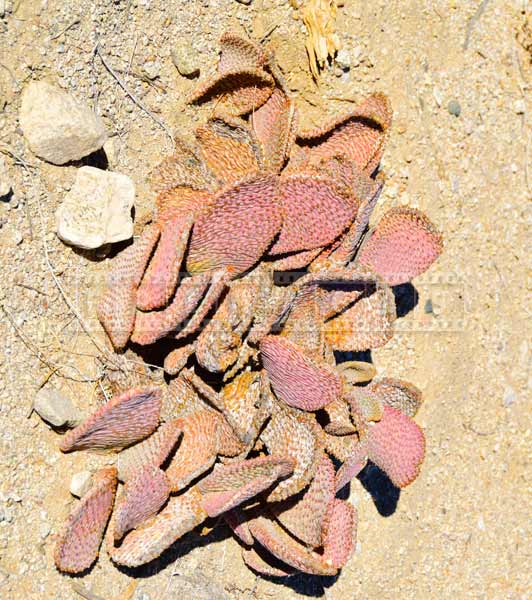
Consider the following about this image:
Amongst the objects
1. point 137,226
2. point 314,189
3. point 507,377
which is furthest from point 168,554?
point 507,377

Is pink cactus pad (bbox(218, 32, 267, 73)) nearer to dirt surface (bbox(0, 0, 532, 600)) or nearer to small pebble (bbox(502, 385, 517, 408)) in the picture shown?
dirt surface (bbox(0, 0, 532, 600))

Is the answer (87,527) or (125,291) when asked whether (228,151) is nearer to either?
(125,291)

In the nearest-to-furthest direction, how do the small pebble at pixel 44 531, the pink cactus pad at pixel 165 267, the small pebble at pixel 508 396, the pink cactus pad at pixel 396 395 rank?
the pink cactus pad at pixel 165 267 → the small pebble at pixel 44 531 → the pink cactus pad at pixel 396 395 → the small pebble at pixel 508 396

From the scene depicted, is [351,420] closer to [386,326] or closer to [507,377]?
[386,326]

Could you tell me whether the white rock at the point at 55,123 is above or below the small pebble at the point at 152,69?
below

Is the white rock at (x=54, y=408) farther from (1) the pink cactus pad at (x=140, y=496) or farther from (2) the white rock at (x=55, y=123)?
(2) the white rock at (x=55, y=123)

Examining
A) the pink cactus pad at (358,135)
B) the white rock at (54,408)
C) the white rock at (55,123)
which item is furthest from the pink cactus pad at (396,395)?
the white rock at (55,123)

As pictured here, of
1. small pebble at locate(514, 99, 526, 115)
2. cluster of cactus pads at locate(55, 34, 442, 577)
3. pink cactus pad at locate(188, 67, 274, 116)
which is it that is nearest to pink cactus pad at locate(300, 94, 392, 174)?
cluster of cactus pads at locate(55, 34, 442, 577)

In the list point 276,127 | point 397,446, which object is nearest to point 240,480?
point 397,446
